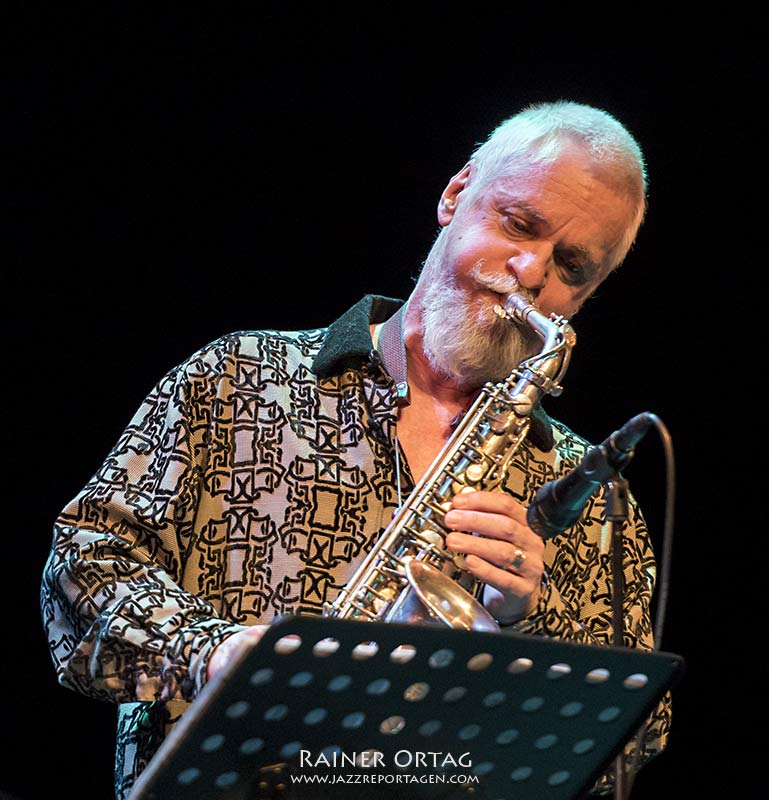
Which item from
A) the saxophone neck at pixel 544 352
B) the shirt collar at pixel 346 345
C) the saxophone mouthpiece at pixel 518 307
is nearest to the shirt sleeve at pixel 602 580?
the saxophone neck at pixel 544 352

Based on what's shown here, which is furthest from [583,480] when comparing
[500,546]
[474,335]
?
[474,335]

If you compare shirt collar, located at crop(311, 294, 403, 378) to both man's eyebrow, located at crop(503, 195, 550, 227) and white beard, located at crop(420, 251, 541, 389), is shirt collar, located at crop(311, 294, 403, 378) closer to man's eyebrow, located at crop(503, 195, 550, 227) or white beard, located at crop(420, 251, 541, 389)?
white beard, located at crop(420, 251, 541, 389)

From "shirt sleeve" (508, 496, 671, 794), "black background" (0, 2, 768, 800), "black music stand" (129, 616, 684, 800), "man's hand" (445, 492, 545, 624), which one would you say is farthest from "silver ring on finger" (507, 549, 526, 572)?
"black background" (0, 2, 768, 800)

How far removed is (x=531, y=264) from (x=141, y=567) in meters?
1.15

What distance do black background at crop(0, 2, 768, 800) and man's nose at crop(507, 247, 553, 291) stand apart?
1086mm

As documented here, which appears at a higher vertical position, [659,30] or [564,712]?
[659,30]

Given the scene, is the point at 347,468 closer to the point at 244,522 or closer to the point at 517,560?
the point at 244,522

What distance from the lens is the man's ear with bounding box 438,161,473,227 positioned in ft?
9.82

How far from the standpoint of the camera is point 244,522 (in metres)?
2.42

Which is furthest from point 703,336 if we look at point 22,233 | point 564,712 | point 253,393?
point 564,712

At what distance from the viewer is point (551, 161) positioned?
9.11 feet

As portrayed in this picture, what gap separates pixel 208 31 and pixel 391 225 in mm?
843

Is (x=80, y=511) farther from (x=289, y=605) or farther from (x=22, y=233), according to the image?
(x=22, y=233)

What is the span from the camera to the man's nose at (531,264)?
2.70 m
